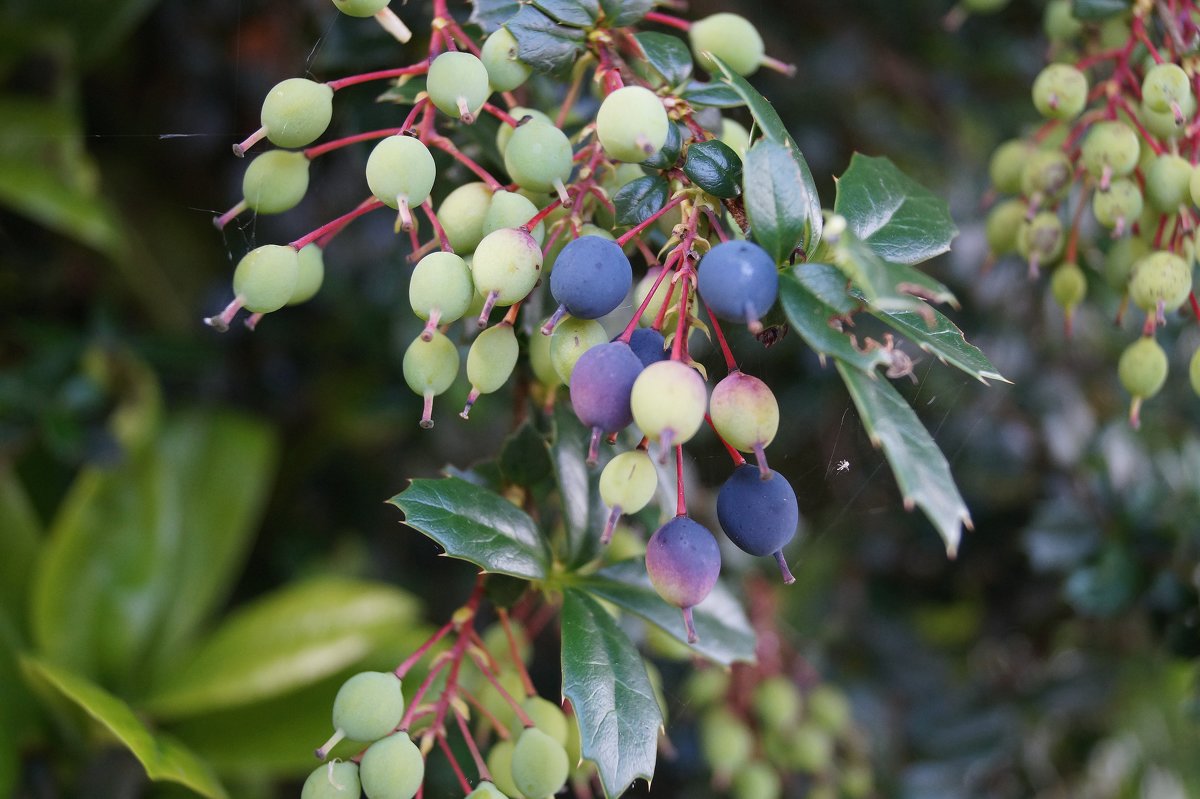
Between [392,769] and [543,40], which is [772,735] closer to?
[392,769]

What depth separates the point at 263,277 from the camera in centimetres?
65

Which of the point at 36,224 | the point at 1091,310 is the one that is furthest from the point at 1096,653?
the point at 36,224

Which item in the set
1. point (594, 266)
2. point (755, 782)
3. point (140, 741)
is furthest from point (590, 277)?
point (755, 782)

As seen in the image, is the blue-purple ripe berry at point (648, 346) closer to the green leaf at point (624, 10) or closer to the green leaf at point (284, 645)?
the green leaf at point (624, 10)

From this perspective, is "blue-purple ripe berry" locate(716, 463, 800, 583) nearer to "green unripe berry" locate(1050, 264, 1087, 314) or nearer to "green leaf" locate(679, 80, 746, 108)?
"green leaf" locate(679, 80, 746, 108)

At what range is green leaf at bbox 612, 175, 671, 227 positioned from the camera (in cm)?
64

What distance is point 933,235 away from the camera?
2.30 ft

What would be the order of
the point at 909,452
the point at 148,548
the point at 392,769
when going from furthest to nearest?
1. the point at 148,548
2. the point at 392,769
3. the point at 909,452

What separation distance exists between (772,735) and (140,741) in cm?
77

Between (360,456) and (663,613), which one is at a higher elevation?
(663,613)

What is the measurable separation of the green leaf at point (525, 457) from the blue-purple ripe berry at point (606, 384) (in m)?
→ 0.20

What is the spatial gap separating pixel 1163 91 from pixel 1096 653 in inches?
42.2

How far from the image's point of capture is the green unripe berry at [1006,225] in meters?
0.93

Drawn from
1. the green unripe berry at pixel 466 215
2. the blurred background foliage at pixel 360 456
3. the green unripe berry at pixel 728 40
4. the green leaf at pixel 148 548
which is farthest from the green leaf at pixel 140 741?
the green unripe berry at pixel 728 40
